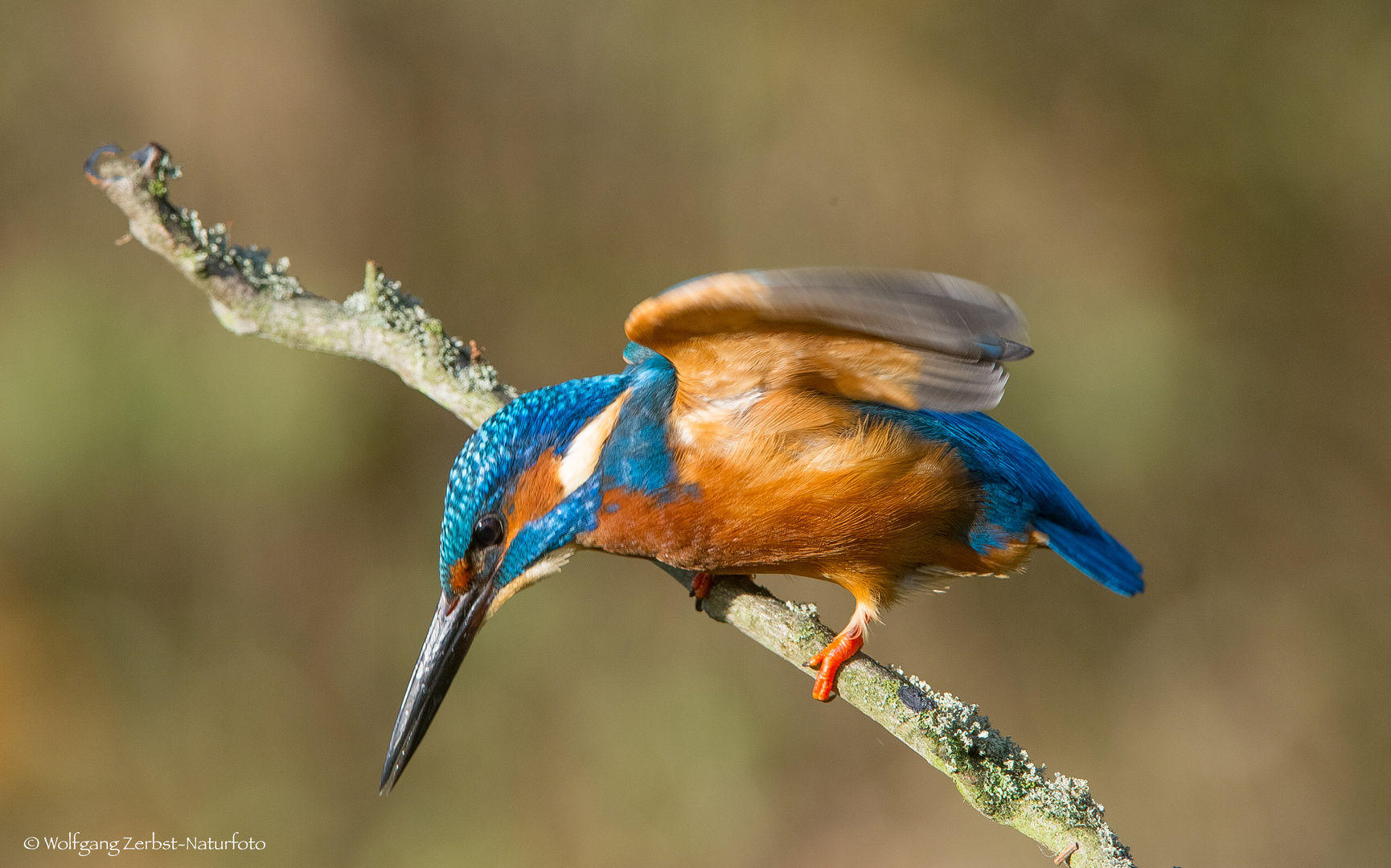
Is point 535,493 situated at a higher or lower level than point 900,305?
lower

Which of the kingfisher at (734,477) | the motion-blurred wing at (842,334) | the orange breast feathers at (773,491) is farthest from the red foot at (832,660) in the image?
the motion-blurred wing at (842,334)

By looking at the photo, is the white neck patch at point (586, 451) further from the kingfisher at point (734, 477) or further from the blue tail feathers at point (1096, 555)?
the blue tail feathers at point (1096, 555)

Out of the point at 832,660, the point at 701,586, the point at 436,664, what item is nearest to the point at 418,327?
the point at 436,664

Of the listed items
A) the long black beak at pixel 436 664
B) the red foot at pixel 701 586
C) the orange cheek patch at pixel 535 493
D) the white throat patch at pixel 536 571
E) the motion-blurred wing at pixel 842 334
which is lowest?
the long black beak at pixel 436 664

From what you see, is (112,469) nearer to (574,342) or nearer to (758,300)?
(574,342)

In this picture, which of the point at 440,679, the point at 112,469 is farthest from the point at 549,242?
the point at 440,679

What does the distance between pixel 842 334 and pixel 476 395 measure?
0.83 m

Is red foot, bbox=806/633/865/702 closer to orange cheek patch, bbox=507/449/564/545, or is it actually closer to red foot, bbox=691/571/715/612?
red foot, bbox=691/571/715/612

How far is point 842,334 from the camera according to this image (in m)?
1.57

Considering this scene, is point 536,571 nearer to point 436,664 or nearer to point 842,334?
point 436,664

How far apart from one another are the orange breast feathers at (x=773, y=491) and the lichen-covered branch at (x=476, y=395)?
0.44 feet

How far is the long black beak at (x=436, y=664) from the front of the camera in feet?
6.34

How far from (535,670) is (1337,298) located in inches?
130

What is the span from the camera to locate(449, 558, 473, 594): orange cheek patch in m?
1.87
